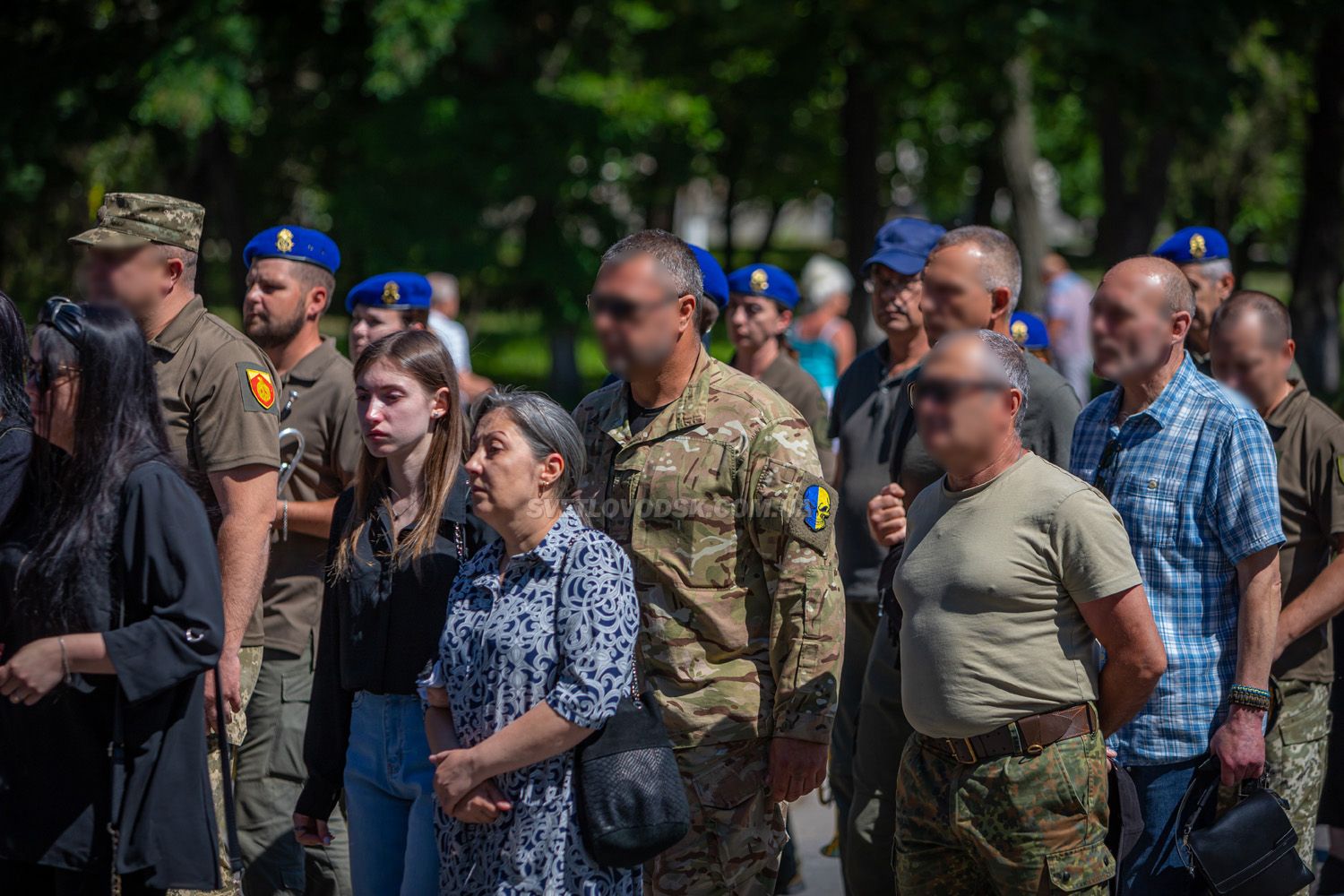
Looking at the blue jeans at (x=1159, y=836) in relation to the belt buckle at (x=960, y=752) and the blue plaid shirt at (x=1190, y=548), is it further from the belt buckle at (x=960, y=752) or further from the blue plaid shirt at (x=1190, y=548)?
the belt buckle at (x=960, y=752)

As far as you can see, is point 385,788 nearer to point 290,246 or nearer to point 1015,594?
point 1015,594

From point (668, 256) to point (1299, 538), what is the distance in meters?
2.27

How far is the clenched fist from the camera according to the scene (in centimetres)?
434

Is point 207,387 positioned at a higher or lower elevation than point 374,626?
higher

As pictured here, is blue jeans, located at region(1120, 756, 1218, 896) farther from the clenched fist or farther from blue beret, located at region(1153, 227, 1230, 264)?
blue beret, located at region(1153, 227, 1230, 264)

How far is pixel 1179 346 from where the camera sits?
152 inches

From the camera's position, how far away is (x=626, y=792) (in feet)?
10.1

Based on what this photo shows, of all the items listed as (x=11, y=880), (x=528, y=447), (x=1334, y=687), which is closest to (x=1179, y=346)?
(x=528, y=447)

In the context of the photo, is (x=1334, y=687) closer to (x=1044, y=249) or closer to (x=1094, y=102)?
(x=1094, y=102)

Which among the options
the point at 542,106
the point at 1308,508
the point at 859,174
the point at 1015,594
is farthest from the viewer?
the point at 859,174

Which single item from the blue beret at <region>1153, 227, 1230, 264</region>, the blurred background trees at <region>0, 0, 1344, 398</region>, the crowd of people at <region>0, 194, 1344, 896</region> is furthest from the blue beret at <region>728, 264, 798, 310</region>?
the blurred background trees at <region>0, 0, 1344, 398</region>

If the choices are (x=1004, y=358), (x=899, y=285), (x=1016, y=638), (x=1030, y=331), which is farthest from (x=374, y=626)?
(x=1030, y=331)

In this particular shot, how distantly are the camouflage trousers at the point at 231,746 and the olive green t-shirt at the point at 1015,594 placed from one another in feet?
6.08

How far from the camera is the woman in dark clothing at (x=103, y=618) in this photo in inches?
121
